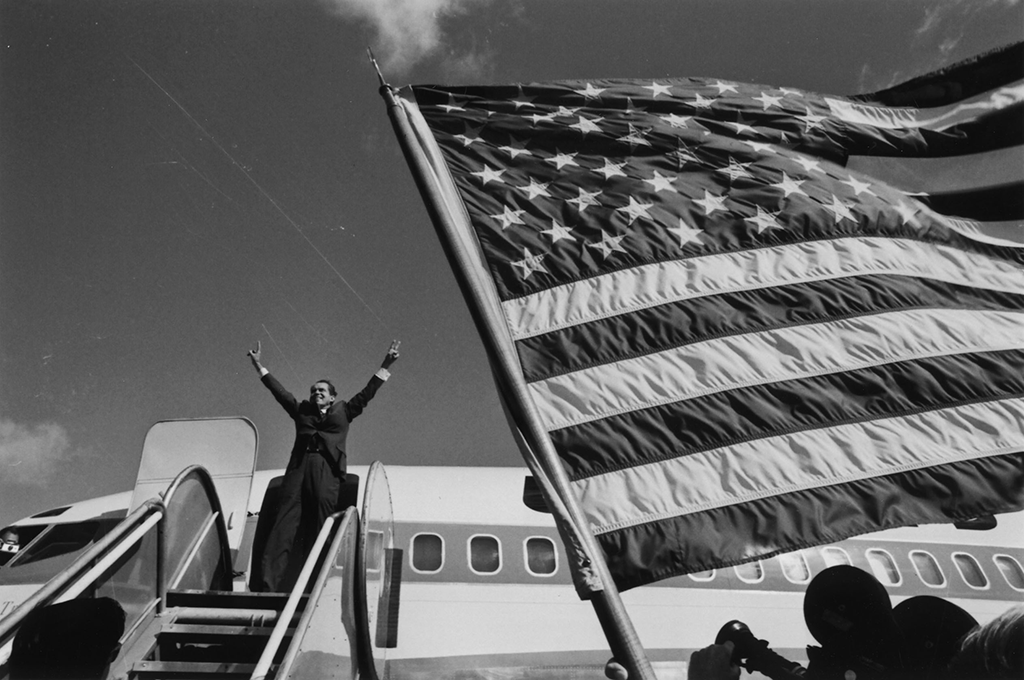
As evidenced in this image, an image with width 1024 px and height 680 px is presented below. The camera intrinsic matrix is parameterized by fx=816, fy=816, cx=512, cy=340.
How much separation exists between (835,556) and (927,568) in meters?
1.34

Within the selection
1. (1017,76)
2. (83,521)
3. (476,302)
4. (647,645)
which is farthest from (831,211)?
(83,521)

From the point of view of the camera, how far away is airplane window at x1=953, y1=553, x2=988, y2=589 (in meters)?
10.8

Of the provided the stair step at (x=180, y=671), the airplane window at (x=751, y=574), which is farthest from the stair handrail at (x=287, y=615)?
the airplane window at (x=751, y=574)

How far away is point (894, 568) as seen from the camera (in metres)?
10.5

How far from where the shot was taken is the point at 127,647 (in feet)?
15.6

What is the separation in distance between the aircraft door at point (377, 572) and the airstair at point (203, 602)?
0.02 meters

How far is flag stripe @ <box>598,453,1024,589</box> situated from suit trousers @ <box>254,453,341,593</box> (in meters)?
3.56

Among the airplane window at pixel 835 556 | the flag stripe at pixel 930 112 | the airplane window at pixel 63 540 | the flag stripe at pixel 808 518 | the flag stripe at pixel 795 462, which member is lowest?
the flag stripe at pixel 808 518

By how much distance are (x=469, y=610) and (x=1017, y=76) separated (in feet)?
23.9

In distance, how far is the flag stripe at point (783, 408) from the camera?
3582mm

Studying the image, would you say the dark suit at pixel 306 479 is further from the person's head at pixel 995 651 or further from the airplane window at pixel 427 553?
the person's head at pixel 995 651

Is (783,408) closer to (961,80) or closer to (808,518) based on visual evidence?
(808,518)

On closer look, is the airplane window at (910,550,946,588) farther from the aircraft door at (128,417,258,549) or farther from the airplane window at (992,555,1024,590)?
the aircraft door at (128,417,258,549)

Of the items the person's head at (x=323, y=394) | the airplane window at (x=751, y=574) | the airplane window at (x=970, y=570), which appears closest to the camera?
the person's head at (x=323, y=394)
